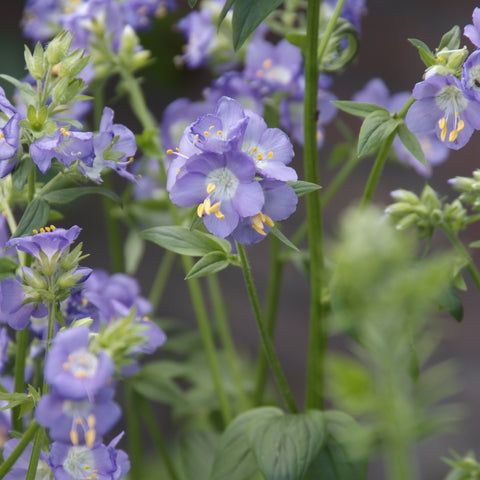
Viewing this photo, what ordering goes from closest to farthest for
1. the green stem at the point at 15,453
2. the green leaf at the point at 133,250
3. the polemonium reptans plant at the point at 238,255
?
the polemonium reptans plant at the point at 238,255
the green stem at the point at 15,453
the green leaf at the point at 133,250

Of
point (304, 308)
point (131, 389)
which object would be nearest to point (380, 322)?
point (131, 389)

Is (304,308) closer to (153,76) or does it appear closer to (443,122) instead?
(153,76)

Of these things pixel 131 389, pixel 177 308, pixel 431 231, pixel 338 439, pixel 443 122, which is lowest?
pixel 177 308

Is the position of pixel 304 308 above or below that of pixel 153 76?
below

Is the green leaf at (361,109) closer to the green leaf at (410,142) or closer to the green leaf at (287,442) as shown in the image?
the green leaf at (410,142)

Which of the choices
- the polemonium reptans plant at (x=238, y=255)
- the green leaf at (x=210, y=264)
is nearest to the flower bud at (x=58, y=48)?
the polemonium reptans plant at (x=238, y=255)

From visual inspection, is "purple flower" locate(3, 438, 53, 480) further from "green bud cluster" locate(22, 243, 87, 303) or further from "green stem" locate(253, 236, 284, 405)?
"green stem" locate(253, 236, 284, 405)

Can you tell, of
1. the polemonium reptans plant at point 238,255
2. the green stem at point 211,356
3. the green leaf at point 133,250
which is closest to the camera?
the polemonium reptans plant at point 238,255
